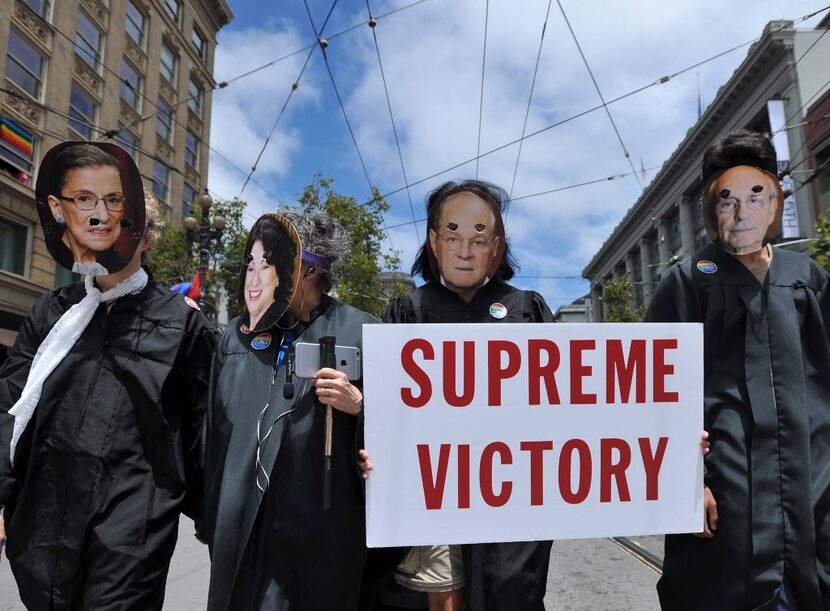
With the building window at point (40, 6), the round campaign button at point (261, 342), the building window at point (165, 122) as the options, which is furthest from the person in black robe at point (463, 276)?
the building window at point (165, 122)

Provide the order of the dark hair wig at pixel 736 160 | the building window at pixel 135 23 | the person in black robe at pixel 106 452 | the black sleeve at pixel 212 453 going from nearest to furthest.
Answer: the person in black robe at pixel 106 452 → the black sleeve at pixel 212 453 → the dark hair wig at pixel 736 160 → the building window at pixel 135 23

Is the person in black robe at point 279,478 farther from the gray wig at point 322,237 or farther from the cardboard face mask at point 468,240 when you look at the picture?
the cardboard face mask at point 468,240

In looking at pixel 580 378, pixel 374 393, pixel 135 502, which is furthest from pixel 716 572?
pixel 135 502

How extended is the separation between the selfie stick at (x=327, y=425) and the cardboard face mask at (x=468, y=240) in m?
0.67

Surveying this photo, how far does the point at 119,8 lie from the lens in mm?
21531

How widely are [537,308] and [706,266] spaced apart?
0.66 meters

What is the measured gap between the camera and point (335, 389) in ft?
6.48

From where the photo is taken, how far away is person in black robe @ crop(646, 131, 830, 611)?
1.99 m

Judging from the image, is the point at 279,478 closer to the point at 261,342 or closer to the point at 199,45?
the point at 261,342

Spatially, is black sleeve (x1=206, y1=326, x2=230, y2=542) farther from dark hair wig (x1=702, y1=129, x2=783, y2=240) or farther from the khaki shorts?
dark hair wig (x1=702, y1=129, x2=783, y2=240)

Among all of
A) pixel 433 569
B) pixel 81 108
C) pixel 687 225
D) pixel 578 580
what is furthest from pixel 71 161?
pixel 687 225

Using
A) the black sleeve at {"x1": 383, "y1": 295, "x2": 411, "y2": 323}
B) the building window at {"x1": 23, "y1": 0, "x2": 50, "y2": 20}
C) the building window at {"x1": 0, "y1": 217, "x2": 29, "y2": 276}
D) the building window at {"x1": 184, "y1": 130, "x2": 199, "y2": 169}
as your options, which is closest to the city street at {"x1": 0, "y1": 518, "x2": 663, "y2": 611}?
the black sleeve at {"x1": 383, "y1": 295, "x2": 411, "y2": 323}

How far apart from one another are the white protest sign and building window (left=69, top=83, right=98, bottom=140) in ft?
67.2

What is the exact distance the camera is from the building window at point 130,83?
866 inches
